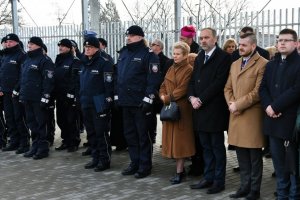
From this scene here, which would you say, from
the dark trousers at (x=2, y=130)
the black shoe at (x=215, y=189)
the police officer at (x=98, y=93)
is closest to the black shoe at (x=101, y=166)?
the police officer at (x=98, y=93)

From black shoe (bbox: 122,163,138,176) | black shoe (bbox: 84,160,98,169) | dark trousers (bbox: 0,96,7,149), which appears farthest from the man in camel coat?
dark trousers (bbox: 0,96,7,149)

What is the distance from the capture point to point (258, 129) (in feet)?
16.1

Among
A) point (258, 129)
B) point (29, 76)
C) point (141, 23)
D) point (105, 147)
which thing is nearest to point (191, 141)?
point (258, 129)

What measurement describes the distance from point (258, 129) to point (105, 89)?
2436 mm

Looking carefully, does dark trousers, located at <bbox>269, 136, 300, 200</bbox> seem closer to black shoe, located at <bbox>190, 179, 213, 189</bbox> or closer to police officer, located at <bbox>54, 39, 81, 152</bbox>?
black shoe, located at <bbox>190, 179, 213, 189</bbox>

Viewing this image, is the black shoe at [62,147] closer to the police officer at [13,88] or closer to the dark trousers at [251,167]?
the police officer at [13,88]

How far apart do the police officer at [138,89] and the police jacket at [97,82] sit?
0.23m

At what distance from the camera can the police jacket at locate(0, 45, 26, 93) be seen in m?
7.78

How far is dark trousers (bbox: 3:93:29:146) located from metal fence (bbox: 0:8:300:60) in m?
3.96

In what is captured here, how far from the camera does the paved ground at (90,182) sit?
212 inches

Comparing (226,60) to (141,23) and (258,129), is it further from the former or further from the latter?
(141,23)

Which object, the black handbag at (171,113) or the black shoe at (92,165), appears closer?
the black handbag at (171,113)

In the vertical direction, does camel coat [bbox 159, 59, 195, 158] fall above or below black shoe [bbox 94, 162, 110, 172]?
above

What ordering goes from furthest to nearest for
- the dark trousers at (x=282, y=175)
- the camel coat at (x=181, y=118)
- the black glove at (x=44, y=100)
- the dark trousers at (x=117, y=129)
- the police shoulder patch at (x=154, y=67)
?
the dark trousers at (x=117, y=129) < the black glove at (x=44, y=100) < the police shoulder patch at (x=154, y=67) < the camel coat at (x=181, y=118) < the dark trousers at (x=282, y=175)
